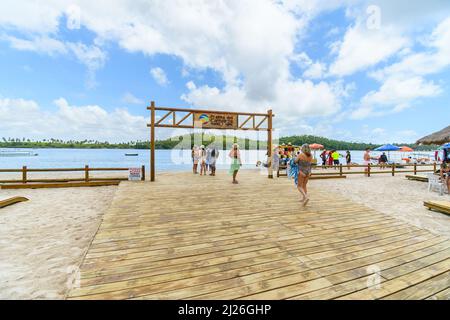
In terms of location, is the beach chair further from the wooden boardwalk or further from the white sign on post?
the white sign on post

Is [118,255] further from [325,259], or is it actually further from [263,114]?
[263,114]

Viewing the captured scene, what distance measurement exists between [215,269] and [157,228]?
1833mm

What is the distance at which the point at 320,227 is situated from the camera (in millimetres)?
4418

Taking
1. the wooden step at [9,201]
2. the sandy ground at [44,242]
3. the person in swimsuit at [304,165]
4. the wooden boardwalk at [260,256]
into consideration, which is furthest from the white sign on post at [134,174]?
the person in swimsuit at [304,165]

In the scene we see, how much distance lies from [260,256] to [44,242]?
4336 mm

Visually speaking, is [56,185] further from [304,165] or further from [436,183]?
[436,183]

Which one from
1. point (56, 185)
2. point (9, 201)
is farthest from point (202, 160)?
point (9, 201)

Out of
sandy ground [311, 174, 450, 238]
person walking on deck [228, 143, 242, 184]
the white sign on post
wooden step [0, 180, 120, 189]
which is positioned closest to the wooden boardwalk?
sandy ground [311, 174, 450, 238]

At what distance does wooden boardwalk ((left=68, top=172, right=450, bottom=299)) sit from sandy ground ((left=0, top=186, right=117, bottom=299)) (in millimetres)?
519

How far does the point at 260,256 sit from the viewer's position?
317 centimetres

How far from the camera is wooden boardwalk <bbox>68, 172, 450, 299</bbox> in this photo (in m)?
2.42

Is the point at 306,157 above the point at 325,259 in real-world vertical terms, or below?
above

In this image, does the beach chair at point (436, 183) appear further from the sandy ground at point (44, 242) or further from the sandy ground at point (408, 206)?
the sandy ground at point (44, 242)
